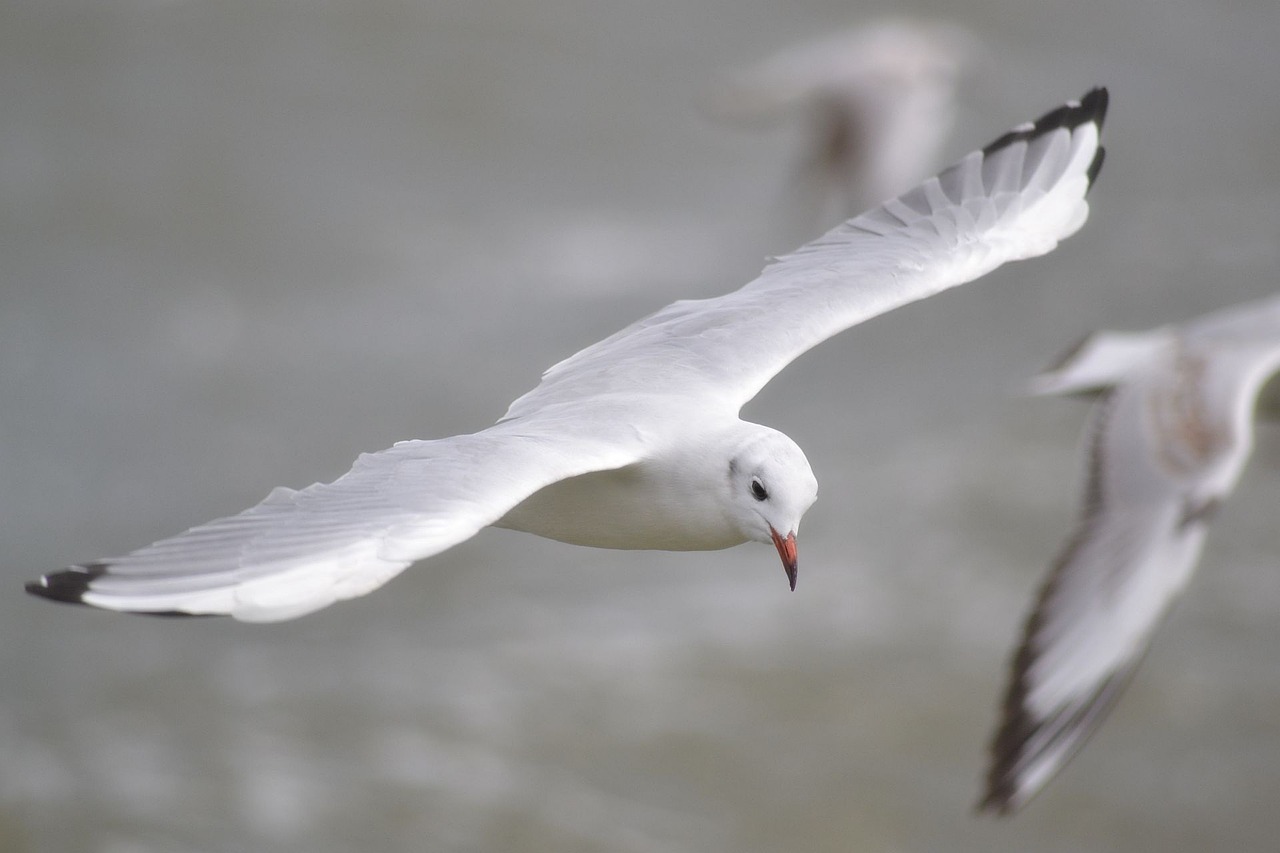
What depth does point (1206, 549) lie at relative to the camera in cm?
912

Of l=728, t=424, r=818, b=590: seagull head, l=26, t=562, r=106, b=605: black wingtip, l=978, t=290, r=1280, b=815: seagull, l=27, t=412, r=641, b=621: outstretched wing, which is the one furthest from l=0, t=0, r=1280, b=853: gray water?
l=26, t=562, r=106, b=605: black wingtip

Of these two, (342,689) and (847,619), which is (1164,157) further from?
(342,689)

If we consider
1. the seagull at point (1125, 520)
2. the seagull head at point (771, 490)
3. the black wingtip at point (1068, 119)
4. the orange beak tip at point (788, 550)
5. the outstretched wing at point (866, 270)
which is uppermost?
the black wingtip at point (1068, 119)

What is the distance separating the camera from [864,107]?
7.19m

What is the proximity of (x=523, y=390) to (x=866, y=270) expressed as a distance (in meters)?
6.24

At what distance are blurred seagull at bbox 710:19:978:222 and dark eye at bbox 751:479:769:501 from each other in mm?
4046

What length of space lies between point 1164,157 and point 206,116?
6886mm

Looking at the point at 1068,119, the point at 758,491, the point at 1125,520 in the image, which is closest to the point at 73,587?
the point at 758,491

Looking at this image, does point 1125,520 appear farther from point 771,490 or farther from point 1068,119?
point 771,490

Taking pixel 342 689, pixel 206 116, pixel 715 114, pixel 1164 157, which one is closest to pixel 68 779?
pixel 342 689

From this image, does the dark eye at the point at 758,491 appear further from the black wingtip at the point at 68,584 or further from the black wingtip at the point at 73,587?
the black wingtip at the point at 68,584

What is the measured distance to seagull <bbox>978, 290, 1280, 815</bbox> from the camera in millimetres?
3953

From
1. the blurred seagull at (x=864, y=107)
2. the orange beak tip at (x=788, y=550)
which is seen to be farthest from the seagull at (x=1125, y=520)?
the blurred seagull at (x=864, y=107)

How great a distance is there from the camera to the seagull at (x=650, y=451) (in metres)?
2.51
